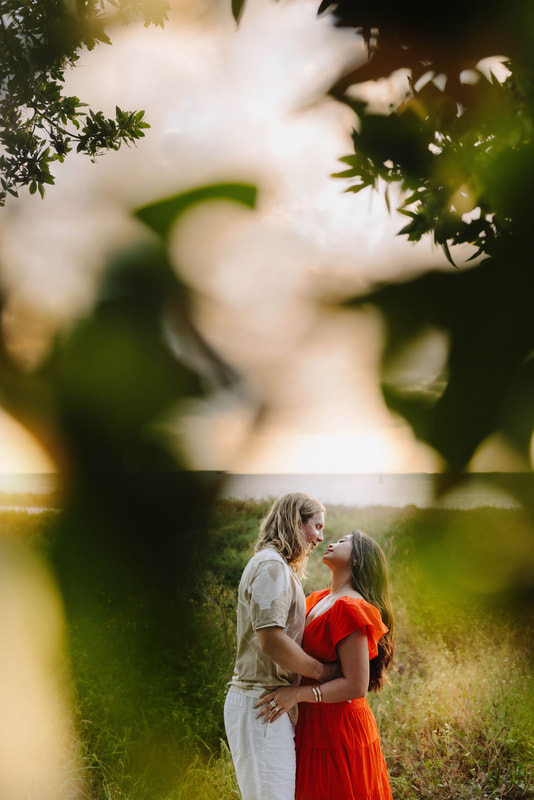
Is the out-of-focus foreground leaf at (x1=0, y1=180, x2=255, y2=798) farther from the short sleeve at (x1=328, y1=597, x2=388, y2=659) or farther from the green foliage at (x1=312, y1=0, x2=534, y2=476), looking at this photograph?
the short sleeve at (x1=328, y1=597, x2=388, y2=659)

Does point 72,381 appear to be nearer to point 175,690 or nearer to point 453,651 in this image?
point 175,690

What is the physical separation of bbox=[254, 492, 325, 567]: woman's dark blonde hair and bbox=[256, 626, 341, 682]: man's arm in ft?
0.81

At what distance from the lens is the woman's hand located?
183 centimetres

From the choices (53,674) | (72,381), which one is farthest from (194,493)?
(53,674)

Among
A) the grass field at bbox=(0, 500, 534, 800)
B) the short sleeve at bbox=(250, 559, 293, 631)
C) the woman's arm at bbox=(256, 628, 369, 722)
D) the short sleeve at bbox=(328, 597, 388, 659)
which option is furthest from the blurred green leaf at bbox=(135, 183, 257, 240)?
the woman's arm at bbox=(256, 628, 369, 722)

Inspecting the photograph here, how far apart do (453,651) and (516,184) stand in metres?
2.92

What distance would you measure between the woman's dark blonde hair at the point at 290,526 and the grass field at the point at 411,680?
1.75 meters

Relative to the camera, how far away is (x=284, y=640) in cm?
181

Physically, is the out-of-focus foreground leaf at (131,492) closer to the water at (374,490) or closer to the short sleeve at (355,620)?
the water at (374,490)

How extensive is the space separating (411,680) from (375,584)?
6.16 ft

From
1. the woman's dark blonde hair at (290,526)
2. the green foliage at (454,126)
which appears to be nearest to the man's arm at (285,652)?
the woman's dark blonde hair at (290,526)

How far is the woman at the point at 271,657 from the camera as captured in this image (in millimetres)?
1809

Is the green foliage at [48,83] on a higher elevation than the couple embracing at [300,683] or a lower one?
higher

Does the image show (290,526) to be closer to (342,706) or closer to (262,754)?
(342,706)
